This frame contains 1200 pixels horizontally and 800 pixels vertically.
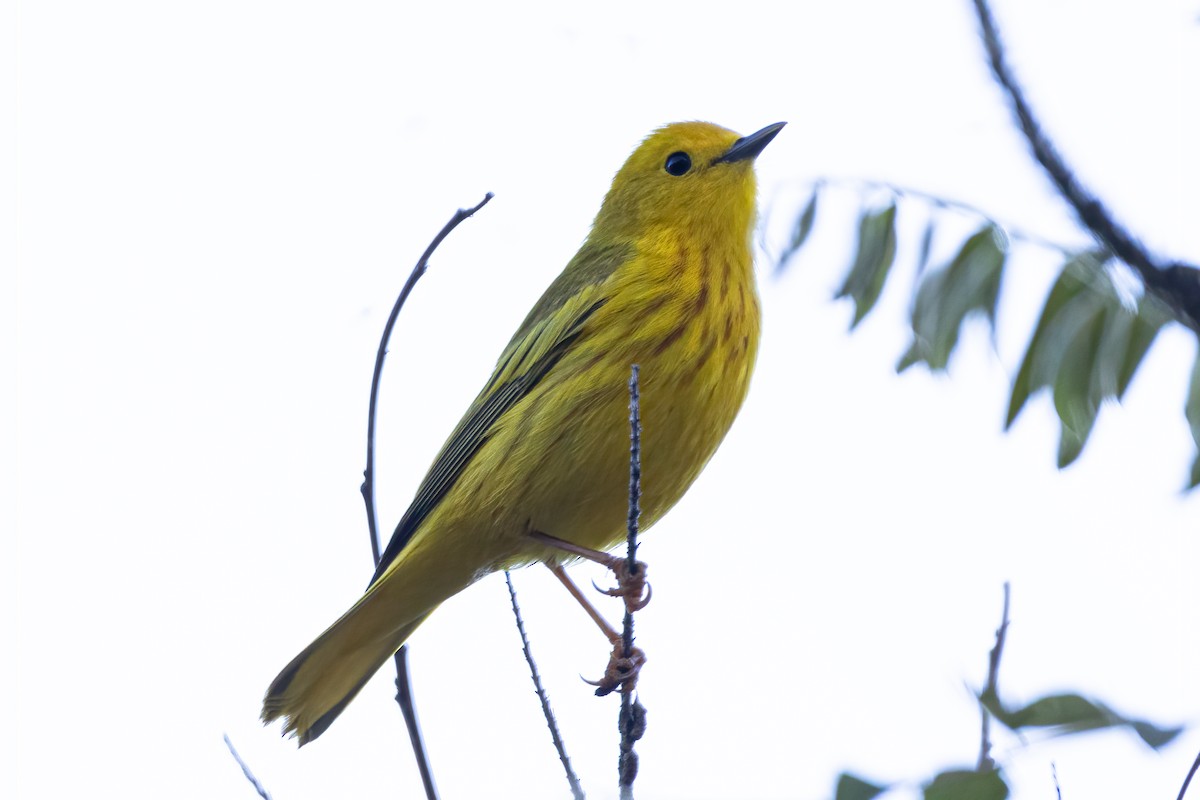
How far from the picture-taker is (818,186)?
4242mm

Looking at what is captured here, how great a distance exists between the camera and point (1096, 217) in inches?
80.2

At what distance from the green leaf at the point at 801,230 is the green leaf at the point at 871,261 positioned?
232 mm

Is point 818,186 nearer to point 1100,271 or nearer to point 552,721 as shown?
point 1100,271

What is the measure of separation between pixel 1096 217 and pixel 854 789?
39.5 inches

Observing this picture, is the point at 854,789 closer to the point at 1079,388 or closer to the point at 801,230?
the point at 1079,388

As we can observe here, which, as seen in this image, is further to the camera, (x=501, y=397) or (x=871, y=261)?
(x=501, y=397)

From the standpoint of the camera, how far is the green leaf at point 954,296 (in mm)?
3436

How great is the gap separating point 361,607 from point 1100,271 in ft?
10.8

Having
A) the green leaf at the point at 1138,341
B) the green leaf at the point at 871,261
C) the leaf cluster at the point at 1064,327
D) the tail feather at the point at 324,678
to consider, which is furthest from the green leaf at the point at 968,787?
the tail feather at the point at 324,678

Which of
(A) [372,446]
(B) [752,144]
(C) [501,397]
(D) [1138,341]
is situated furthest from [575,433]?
(D) [1138,341]

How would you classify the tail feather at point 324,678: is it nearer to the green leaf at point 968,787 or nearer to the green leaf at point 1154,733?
the green leaf at point 968,787

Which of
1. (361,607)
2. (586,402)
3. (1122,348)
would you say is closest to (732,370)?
(586,402)

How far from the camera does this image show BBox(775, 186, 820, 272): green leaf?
4016 millimetres

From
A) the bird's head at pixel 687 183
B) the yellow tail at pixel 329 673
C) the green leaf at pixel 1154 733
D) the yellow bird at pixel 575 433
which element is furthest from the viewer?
the bird's head at pixel 687 183
